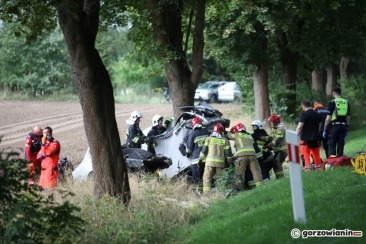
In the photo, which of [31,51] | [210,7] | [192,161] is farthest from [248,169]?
[31,51]

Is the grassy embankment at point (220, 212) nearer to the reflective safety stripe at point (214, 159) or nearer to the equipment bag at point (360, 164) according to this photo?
the equipment bag at point (360, 164)

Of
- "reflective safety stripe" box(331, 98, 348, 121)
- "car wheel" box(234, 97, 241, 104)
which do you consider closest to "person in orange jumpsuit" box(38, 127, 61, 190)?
"reflective safety stripe" box(331, 98, 348, 121)

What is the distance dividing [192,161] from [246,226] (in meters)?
7.63

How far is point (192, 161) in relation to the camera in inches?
656

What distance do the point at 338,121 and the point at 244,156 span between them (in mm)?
3241

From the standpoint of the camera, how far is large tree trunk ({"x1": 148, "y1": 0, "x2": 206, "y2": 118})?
18484 mm

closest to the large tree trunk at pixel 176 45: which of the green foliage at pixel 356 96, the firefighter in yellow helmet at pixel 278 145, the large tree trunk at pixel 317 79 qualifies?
the firefighter in yellow helmet at pixel 278 145

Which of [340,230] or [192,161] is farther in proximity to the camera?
[192,161]

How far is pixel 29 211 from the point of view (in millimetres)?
8305

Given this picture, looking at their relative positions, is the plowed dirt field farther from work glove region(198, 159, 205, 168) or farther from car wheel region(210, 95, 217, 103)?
car wheel region(210, 95, 217, 103)

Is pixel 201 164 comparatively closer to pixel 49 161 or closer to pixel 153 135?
pixel 153 135

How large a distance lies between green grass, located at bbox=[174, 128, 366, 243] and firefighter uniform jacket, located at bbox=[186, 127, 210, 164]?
3047mm

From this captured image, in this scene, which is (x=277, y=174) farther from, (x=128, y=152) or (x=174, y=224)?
(x=174, y=224)

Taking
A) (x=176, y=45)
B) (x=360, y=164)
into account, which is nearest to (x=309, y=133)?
(x=360, y=164)
